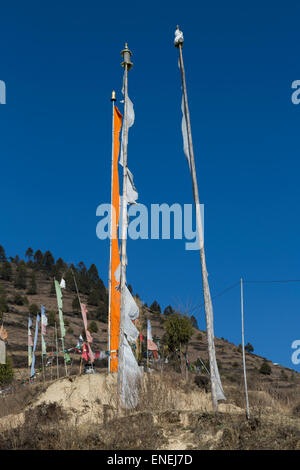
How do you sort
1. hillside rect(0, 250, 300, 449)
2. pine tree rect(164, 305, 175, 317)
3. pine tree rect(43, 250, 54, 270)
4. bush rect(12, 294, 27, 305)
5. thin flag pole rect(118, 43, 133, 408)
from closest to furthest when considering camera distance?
hillside rect(0, 250, 300, 449), thin flag pole rect(118, 43, 133, 408), bush rect(12, 294, 27, 305), pine tree rect(164, 305, 175, 317), pine tree rect(43, 250, 54, 270)

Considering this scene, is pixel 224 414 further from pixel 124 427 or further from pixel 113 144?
pixel 113 144

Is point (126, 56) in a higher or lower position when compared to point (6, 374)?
higher

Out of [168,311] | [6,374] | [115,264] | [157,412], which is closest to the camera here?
[157,412]

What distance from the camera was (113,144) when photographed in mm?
24250

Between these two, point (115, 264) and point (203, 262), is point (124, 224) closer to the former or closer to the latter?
point (203, 262)

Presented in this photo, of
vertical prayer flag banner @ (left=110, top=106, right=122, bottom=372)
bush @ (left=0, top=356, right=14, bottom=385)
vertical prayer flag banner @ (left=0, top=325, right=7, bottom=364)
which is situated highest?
vertical prayer flag banner @ (left=110, top=106, right=122, bottom=372)

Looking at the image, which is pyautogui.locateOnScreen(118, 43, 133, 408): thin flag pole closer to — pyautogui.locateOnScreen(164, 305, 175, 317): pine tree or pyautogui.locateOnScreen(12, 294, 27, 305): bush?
pyautogui.locateOnScreen(12, 294, 27, 305): bush

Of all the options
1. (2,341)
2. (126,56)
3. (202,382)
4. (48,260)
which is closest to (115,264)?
(202,382)

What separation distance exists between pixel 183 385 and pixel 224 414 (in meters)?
12.7

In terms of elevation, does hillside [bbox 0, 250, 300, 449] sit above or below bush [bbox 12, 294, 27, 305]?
below

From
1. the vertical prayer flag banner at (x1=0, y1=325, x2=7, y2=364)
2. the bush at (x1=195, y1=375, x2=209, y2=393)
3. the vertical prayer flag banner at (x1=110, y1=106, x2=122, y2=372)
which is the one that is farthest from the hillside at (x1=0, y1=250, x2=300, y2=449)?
the vertical prayer flag banner at (x1=0, y1=325, x2=7, y2=364)

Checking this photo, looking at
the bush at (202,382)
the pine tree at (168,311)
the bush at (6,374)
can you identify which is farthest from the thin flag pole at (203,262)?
the pine tree at (168,311)

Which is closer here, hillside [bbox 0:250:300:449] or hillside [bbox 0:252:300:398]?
hillside [bbox 0:250:300:449]

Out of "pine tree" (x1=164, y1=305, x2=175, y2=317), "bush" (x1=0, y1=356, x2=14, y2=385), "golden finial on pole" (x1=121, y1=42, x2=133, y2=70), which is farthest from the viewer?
"pine tree" (x1=164, y1=305, x2=175, y2=317)
